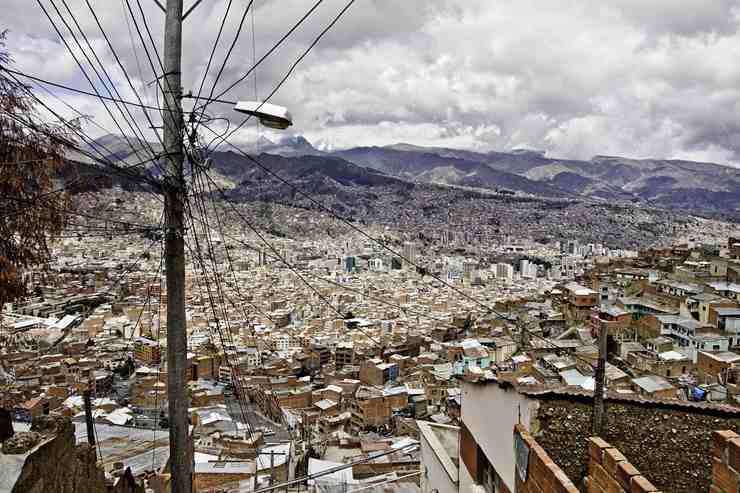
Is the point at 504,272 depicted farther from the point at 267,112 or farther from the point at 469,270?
the point at 267,112

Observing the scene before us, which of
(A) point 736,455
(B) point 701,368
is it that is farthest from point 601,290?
(A) point 736,455

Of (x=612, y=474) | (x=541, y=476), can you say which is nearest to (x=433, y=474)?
(x=541, y=476)

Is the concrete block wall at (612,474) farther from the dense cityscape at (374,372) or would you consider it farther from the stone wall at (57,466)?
the stone wall at (57,466)

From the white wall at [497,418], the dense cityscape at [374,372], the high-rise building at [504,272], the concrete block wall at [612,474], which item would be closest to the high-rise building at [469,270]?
the high-rise building at [504,272]

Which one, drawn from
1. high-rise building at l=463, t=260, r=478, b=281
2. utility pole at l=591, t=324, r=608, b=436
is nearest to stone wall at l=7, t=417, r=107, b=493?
utility pole at l=591, t=324, r=608, b=436

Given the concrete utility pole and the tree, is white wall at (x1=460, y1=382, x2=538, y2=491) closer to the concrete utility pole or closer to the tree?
the concrete utility pole

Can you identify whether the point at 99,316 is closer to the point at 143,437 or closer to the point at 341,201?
the point at 143,437
